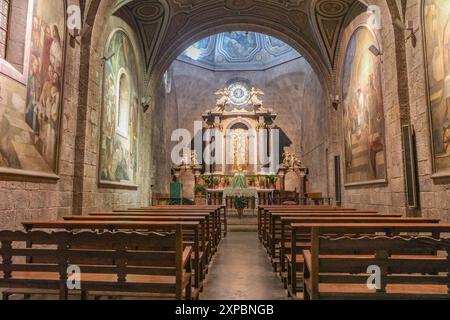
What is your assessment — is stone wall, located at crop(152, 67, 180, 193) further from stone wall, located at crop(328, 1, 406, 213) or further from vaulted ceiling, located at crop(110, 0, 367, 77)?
stone wall, located at crop(328, 1, 406, 213)

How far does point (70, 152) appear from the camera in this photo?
21.3ft

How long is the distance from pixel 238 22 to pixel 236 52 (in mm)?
9135

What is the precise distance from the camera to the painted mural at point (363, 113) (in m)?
7.47

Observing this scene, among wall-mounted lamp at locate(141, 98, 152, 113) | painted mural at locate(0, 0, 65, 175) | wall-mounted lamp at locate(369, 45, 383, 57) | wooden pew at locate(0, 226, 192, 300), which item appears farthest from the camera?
wall-mounted lamp at locate(141, 98, 152, 113)

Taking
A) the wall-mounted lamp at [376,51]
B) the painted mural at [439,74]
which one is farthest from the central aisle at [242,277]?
the wall-mounted lamp at [376,51]

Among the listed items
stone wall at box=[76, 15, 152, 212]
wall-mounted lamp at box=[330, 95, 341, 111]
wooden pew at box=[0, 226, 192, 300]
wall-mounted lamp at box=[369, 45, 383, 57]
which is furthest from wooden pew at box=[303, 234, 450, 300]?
wall-mounted lamp at box=[330, 95, 341, 111]

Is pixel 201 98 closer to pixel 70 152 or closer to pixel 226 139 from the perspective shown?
pixel 226 139

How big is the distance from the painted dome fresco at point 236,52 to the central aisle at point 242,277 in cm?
1571

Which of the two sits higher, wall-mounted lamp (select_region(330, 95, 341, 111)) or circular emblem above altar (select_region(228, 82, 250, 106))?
circular emblem above altar (select_region(228, 82, 250, 106))

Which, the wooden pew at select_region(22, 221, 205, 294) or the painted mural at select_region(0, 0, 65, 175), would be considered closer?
the wooden pew at select_region(22, 221, 205, 294)

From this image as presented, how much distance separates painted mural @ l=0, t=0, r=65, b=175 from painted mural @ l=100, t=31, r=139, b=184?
6.01ft

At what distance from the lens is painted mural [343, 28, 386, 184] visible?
24.5 feet

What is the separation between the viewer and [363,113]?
8.41 m
